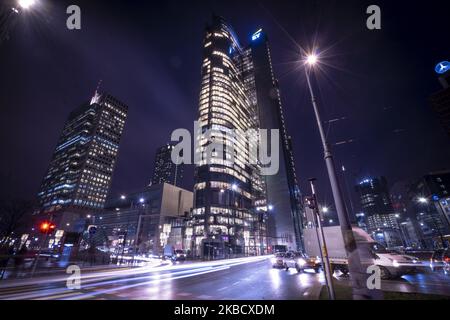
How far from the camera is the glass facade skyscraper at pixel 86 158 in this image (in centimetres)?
14112

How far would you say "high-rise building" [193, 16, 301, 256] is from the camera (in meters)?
75.6

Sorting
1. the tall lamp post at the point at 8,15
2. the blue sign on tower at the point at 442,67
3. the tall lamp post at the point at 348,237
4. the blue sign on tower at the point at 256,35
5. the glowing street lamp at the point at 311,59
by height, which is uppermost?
the blue sign on tower at the point at 256,35

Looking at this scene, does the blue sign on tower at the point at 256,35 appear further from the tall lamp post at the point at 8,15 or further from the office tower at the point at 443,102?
the tall lamp post at the point at 8,15

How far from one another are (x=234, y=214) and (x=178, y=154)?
9882 centimetres

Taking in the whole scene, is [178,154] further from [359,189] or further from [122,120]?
[359,189]

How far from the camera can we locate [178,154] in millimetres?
165500

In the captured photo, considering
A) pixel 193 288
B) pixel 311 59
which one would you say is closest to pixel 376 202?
pixel 311 59

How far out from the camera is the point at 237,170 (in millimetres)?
94875

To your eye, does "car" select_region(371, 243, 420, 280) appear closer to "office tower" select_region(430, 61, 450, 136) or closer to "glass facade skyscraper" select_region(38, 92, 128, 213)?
"office tower" select_region(430, 61, 450, 136)

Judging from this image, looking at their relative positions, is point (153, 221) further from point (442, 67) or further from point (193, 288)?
point (442, 67)

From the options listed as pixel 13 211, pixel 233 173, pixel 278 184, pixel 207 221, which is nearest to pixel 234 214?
pixel 207 221

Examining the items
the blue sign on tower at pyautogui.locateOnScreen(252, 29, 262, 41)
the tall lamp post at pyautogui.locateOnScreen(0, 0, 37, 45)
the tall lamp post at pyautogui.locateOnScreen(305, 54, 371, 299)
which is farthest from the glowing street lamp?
the blue sign on tower at pyautogui.locateOnScreen(252, 29, 262, 41)

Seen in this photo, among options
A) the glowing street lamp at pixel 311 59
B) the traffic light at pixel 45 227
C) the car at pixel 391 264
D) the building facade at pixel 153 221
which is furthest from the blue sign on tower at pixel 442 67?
the building facade at pixel 153 221
